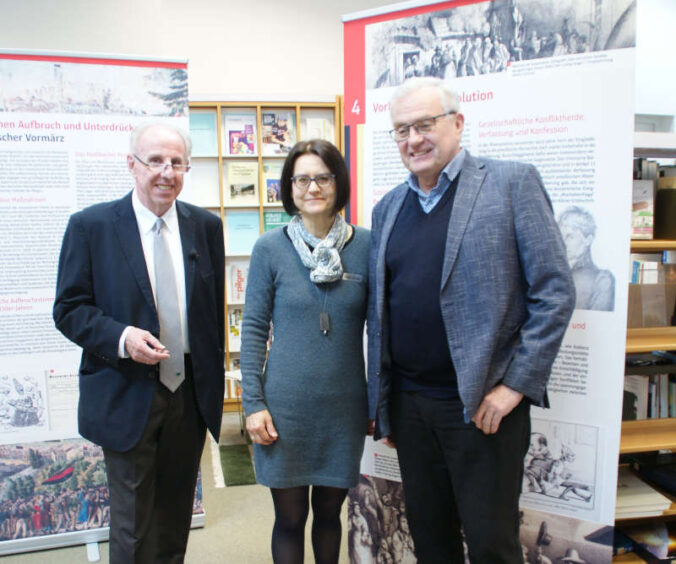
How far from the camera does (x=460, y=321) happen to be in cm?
131

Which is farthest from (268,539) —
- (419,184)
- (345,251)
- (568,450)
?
(419,184)

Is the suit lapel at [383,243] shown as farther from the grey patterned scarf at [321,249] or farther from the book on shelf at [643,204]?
the book on shelf at [643,204]

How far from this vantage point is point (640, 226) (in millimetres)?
2055

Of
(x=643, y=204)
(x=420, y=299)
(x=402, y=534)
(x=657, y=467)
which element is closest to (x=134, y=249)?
(x=420, y=299)

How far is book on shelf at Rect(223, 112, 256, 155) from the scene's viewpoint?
14.6 feet

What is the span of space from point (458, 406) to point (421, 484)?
302 mm

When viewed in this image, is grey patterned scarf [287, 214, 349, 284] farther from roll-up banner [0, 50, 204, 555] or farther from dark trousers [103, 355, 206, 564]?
→ roll-up banner [0, 50, 204, 555]

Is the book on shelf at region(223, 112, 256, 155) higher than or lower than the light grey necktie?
higher

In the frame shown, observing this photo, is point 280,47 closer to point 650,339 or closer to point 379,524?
point 650,339

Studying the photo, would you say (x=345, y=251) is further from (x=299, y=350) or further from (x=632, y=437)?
(x=632, y=437)

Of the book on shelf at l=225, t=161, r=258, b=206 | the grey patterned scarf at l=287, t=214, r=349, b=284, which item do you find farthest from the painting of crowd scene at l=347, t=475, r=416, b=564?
the book on shelf at l=225, t=161, r=258, b=206

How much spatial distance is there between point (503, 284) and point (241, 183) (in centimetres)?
361

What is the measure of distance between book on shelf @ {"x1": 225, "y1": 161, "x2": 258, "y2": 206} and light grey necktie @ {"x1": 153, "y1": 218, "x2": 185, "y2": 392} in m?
3.00

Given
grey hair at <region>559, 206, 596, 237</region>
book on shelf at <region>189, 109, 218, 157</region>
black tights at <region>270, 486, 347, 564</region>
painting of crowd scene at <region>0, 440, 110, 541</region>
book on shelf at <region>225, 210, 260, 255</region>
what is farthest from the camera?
book on shelf at <region>225, 210, 260, 255</region>
